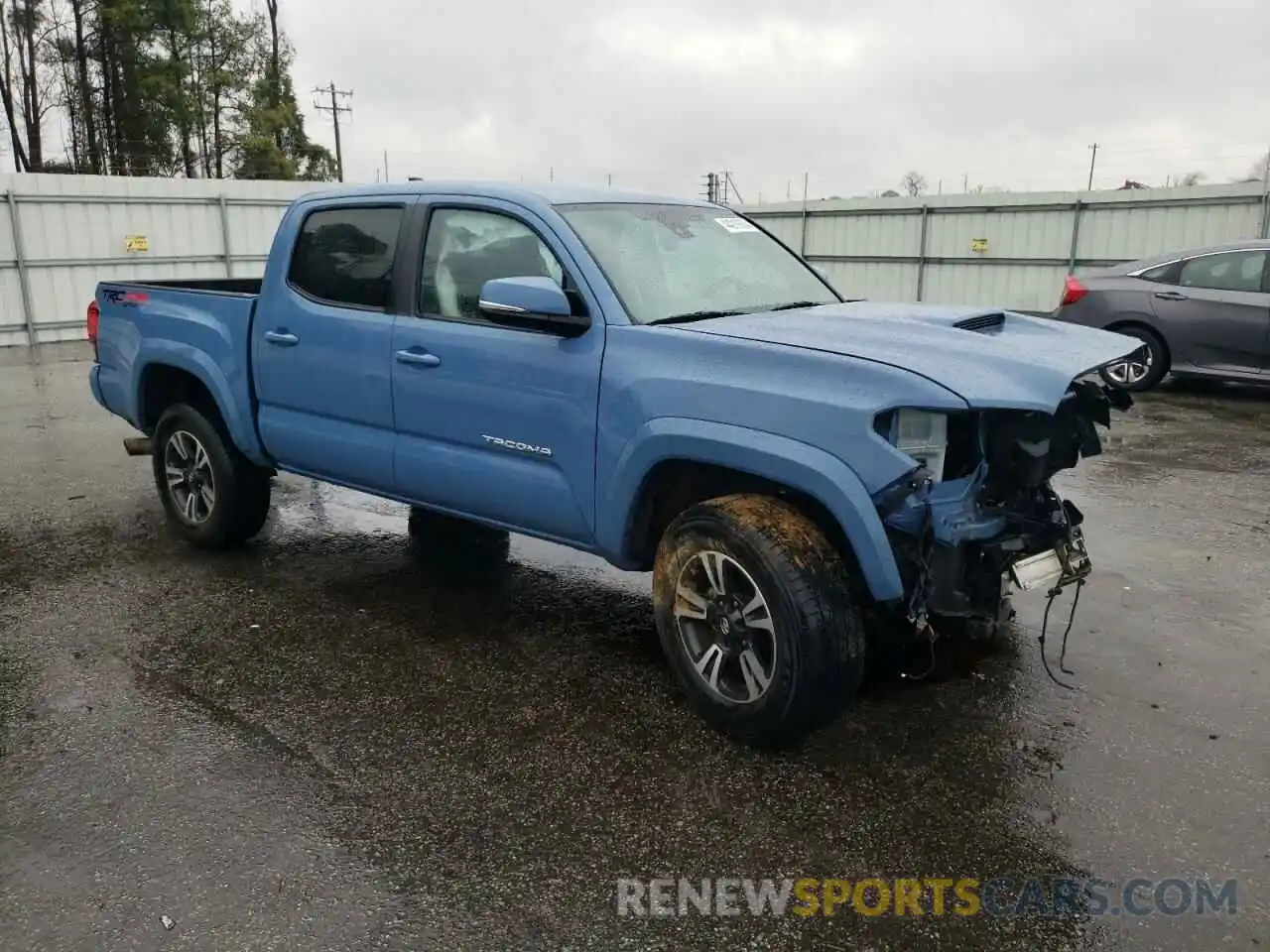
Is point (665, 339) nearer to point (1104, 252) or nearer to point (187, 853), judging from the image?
point (187, 853)

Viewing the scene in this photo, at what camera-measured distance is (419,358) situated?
4.29 metres

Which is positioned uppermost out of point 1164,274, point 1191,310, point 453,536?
point 1164,274

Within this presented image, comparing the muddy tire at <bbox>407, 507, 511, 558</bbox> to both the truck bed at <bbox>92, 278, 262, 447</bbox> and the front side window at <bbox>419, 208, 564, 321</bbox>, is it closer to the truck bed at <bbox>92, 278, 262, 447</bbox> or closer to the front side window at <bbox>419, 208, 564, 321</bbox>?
the truck bed at <bbox>92, 278, 262, 447</bbox>

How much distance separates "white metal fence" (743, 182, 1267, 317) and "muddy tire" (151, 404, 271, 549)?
40.4 ft

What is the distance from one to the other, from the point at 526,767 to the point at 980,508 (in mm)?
1680

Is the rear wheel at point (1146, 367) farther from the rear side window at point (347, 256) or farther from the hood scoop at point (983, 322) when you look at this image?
the rear side window at point (347, 256)

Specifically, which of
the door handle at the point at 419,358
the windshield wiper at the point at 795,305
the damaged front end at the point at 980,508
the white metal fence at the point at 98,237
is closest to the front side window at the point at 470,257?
the door handle at the point at 419,358

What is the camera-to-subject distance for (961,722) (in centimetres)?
366

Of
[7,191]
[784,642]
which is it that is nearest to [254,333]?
[784,642]

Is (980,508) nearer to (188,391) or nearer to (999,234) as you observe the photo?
(188,391)

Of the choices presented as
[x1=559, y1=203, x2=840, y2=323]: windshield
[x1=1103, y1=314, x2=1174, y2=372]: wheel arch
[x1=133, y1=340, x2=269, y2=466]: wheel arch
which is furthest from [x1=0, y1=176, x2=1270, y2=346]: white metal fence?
[x1=559, y1=203, x2=840, y2=323]: windshield

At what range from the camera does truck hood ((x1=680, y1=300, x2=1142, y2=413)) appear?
3.08m

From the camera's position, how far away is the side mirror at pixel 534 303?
366 cm

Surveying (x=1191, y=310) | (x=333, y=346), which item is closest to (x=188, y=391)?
(x=333, y=346)
